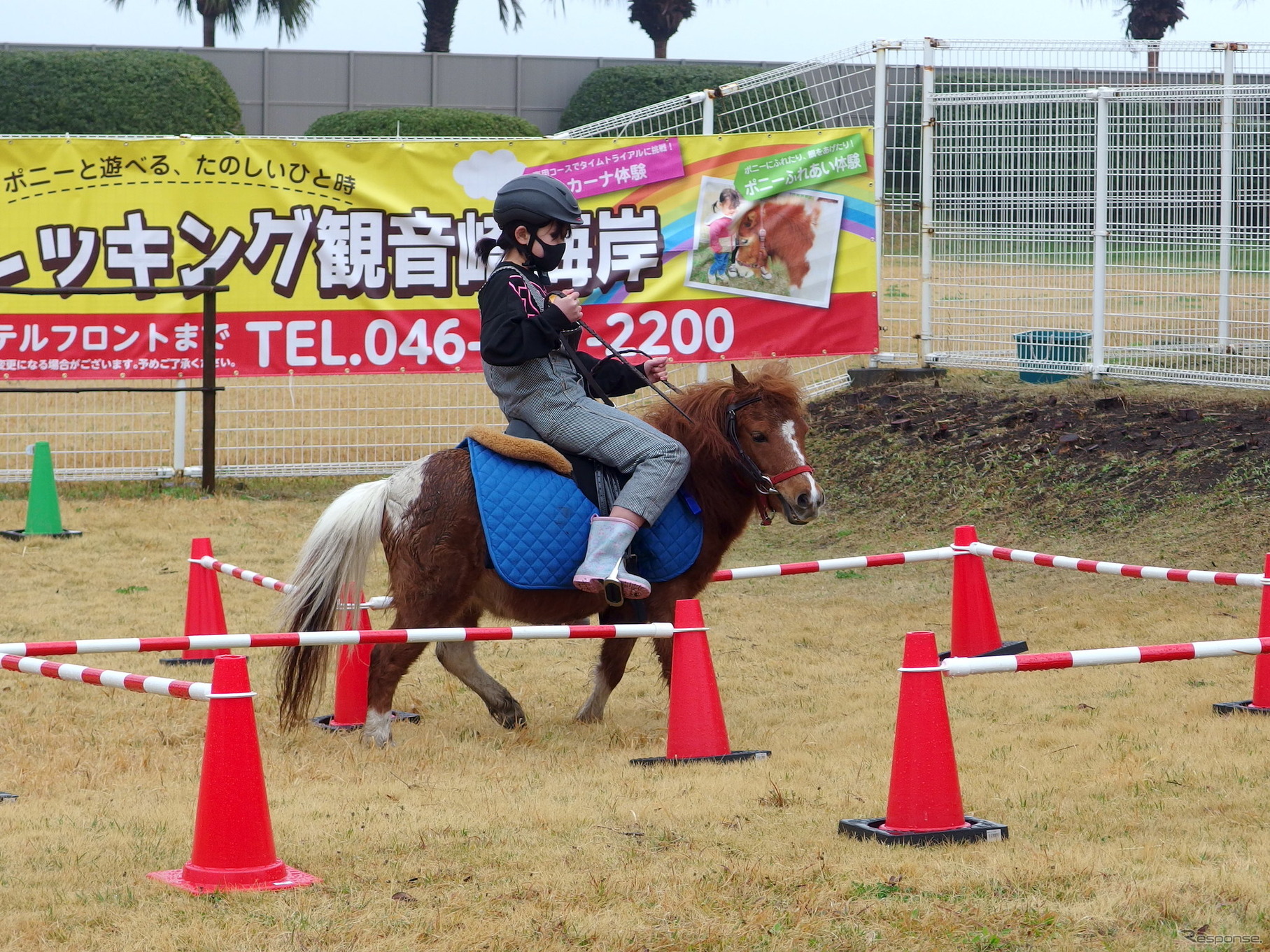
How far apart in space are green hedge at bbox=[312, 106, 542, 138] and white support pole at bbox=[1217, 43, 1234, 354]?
15.1 metres

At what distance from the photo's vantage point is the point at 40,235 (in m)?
11.3

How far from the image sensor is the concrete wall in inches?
1184

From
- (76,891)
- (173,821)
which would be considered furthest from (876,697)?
(76,891)

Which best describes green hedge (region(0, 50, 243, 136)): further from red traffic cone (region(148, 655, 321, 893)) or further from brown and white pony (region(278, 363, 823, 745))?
red traffic cone (region(148, 655, 321, 893))

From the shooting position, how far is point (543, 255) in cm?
611

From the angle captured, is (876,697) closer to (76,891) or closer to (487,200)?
(76,891)

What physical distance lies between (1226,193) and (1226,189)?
30mm

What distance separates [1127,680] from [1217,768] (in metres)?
1.61

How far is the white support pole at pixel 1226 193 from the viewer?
11086mm

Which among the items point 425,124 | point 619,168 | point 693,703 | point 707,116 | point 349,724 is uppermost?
point 425,124

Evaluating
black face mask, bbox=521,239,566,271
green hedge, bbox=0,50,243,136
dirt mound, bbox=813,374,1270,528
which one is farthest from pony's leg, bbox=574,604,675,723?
green hedge, bbox=0,50,243,136

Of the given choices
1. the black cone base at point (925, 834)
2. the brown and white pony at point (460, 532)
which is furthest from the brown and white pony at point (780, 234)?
the black cone base at point (925, 834)

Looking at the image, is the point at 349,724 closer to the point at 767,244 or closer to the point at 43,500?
the point at 43,500

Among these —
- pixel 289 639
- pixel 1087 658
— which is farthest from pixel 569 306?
pixel 1087 658
